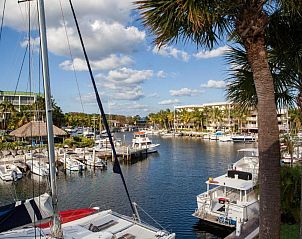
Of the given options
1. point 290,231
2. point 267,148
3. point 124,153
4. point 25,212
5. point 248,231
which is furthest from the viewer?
point 124,153

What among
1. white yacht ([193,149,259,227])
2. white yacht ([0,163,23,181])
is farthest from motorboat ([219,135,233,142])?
white yacht ([193,149,259,227])

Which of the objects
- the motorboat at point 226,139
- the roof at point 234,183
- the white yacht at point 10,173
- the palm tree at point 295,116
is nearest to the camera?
the palm tree at point 295,116

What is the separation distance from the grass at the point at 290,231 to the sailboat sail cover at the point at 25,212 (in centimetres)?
730

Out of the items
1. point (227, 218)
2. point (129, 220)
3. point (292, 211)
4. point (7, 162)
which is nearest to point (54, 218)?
point (129, 220)

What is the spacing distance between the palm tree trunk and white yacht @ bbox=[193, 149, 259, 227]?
40.1 feet

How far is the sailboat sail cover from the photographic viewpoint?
8221 mm

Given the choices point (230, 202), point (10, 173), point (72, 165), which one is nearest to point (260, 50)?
point (230, 202)

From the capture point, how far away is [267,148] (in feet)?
14.3

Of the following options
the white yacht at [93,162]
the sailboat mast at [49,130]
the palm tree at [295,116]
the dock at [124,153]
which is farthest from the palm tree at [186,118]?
the sailboat mast at [49,130]

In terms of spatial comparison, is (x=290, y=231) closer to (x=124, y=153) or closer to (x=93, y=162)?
(x=93, y=162)

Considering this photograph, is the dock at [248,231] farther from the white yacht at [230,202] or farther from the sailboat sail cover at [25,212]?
the sailboat sail cover at [25,212]

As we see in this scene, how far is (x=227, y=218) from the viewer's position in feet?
58.5

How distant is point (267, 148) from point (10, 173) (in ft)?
110

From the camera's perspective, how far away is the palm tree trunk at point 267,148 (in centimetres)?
432
